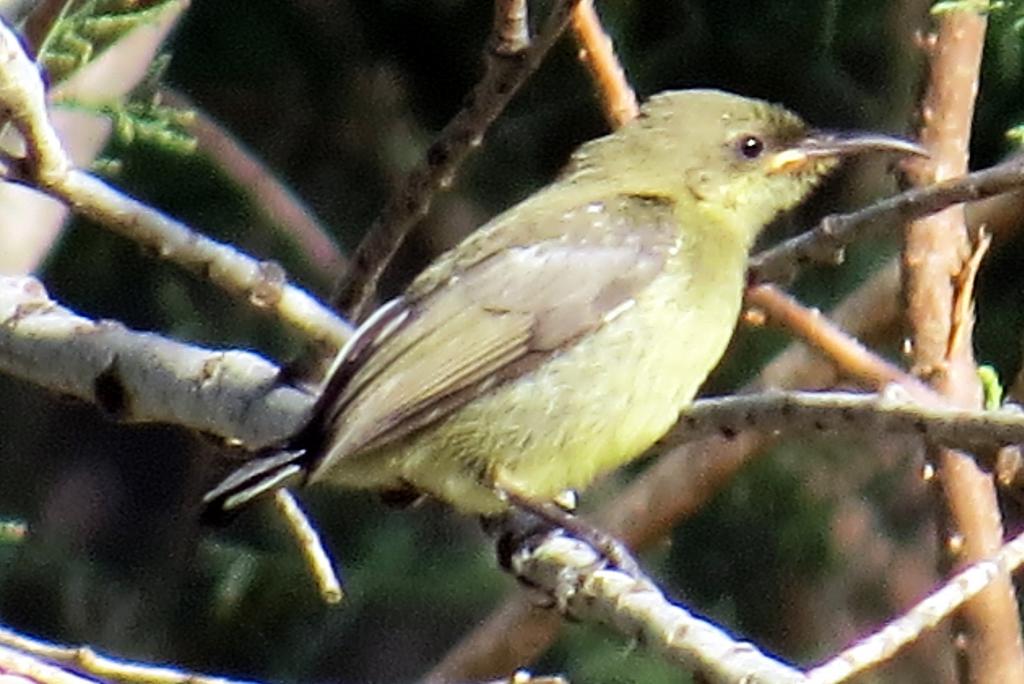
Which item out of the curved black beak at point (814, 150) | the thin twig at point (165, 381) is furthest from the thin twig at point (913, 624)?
the curved black beak at point (814, 150)

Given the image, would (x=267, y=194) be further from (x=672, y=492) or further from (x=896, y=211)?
(x=896, y=211)

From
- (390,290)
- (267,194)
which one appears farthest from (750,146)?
(390,290)

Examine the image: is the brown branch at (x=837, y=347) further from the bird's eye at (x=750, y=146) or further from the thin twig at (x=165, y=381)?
the thin twig at (x=165, y=381)

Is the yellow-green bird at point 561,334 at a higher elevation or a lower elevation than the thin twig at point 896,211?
lower

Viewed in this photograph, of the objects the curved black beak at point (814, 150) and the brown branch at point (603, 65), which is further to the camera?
the curved black beak at point (814, 150)

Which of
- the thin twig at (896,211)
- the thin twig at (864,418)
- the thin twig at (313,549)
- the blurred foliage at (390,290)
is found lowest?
the blurred foliage at (390,290)

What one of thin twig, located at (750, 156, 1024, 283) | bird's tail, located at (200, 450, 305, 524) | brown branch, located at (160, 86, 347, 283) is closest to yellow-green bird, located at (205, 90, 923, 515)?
bird's tail, located at (200, 450, 305, 524)
